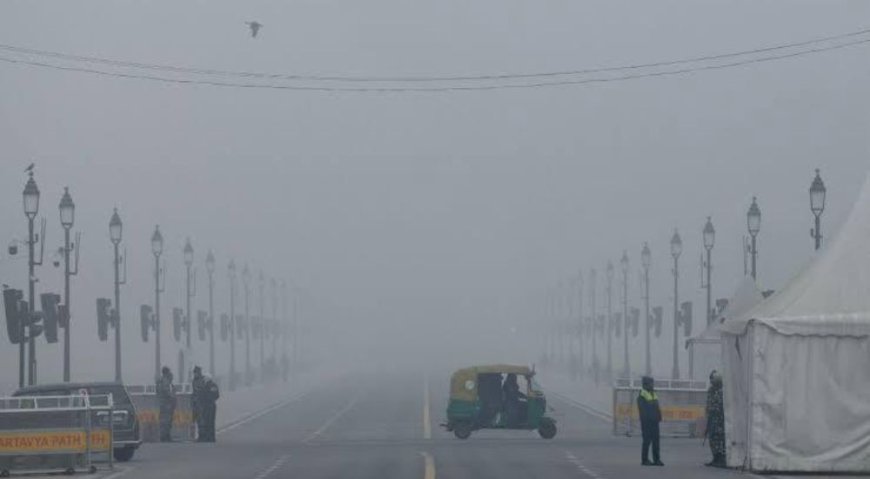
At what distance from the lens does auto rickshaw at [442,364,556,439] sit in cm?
5312

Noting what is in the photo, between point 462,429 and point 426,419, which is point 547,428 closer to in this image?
point 462,429

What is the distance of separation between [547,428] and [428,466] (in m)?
16.7

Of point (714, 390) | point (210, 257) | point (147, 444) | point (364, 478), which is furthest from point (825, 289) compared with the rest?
point (210, 257)

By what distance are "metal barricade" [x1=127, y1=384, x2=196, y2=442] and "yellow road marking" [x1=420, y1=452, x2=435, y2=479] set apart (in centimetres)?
1253

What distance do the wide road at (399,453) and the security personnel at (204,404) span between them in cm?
72

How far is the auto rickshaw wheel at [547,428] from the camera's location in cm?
5262

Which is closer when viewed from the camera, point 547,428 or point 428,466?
point 428,466

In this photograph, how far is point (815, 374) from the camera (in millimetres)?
32844

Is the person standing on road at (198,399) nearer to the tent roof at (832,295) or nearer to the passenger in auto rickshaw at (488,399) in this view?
the passenger in auto rickshaw at (488,399)

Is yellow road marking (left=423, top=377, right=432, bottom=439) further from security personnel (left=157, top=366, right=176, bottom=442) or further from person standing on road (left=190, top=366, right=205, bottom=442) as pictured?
security personnel (left=157, top=366, right=176, bottom=442)

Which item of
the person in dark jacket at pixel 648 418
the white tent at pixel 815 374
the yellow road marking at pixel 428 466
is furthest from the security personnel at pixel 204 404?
the white tent at pixel 815 374

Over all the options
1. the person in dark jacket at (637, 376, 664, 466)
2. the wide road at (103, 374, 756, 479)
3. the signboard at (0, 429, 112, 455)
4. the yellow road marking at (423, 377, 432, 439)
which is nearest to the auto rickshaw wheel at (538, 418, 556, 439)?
the wide road at (103, 374, 756, 479)

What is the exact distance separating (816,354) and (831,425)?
1.25m

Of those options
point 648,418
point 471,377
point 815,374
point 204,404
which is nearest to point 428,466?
point 648,418
